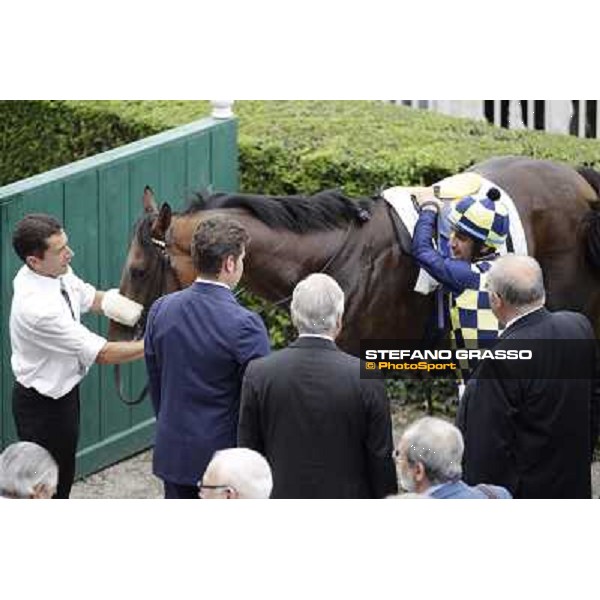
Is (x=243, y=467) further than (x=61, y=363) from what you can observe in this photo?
No

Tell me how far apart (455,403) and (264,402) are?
9.87 ft

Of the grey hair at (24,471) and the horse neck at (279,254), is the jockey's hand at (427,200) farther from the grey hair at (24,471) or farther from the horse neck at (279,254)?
the grey hair at (24,471)

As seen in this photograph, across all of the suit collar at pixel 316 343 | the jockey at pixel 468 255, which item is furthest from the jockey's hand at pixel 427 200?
the suit collar at pixel 316 343

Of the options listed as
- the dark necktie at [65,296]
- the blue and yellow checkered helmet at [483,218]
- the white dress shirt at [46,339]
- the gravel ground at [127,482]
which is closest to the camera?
the white dress shirt at [46,339]

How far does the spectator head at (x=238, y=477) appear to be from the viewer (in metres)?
5.54

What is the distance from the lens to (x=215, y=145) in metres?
8.98

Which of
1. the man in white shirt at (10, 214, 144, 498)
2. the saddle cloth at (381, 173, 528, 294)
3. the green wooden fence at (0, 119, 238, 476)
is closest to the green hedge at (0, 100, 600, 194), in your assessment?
the green wooden fence at (0, 119, 238, 476)

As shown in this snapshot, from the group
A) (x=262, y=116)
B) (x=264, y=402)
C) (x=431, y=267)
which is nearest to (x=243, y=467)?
(x=264, y=402)

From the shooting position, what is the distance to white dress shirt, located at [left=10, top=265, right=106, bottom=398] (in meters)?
7.21

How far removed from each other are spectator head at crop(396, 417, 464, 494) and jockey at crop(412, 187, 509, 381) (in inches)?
88.0

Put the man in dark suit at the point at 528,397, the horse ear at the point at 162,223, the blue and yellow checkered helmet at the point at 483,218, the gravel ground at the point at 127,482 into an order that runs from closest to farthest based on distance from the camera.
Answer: the man in dark suit at the point at 528,397, the horse ear at the point at 162,223, the blue and yellow checkered helmet at the point at 483,218, the gravel ground at the point at 127,482

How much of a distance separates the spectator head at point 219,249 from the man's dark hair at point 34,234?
77 cm

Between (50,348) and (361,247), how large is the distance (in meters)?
1.53

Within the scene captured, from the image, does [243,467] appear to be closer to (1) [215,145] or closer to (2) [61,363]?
(2) [61,363]
